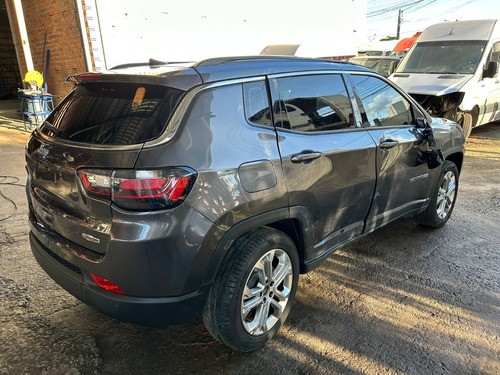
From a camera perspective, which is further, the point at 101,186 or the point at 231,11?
the point at 231,11

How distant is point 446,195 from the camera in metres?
4.45

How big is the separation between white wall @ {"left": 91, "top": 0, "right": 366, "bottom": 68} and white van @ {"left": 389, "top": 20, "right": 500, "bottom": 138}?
14.0 ft

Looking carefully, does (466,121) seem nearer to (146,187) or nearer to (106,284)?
(146,187)

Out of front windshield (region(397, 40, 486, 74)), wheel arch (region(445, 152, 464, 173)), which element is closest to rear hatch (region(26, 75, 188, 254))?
wheel arch (region(445, 152, 464, 173))

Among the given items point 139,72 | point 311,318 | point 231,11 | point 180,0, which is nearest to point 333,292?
point 311,318

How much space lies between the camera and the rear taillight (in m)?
2.04

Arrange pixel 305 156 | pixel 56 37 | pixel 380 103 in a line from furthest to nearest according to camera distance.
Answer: pixel 56 37
pixel 380 103
pixel 305 156

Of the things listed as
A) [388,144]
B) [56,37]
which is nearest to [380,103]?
[388,144]

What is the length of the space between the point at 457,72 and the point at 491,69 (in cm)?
68

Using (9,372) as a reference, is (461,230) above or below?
below

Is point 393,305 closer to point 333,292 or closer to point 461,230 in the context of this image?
point 333,292

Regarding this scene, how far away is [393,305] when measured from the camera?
3.12 meters

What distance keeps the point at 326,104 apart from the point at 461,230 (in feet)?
8.25

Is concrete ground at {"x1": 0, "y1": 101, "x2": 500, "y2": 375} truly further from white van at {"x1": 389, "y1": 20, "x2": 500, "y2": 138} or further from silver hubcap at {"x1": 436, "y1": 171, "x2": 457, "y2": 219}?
white van at {"x1": 389, "y1": 20, "x2": 500, "y2": 138}
